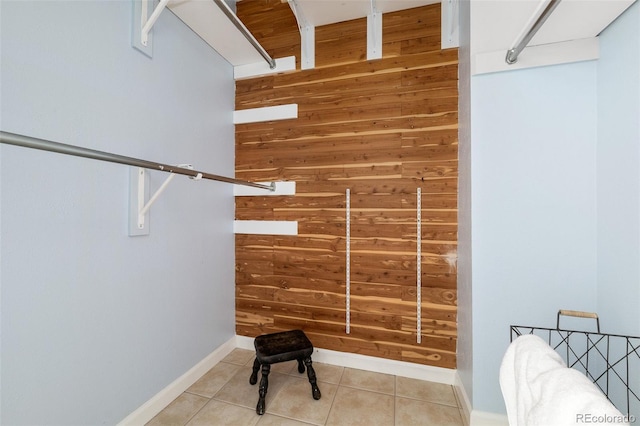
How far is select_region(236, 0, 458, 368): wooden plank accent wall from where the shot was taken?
164 cm

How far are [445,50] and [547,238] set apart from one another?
1.26 m

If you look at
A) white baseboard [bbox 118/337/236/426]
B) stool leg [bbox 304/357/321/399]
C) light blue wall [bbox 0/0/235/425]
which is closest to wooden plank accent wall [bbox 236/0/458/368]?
white baseboard [bbox 118/337/236/426]

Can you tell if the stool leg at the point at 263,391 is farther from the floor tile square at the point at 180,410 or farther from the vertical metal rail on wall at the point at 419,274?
the vertical metal rail on wall at the point at 419,274

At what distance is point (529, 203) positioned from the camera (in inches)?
47.8

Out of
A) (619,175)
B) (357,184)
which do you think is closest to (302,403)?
(357,184)

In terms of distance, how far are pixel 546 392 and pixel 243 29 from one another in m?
2.13

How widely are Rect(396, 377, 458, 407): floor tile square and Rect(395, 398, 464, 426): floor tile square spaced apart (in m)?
0.04

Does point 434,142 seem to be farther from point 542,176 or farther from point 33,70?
point 33,70

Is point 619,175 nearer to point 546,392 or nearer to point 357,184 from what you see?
point 546,392

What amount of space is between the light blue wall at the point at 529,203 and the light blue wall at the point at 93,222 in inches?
65.1

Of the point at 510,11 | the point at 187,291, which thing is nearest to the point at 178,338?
the point at 187,291

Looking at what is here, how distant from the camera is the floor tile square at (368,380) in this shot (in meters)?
1.59

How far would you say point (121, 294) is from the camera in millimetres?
1213

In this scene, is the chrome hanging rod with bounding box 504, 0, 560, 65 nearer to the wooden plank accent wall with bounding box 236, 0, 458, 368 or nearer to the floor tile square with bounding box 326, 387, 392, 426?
the wooden plank accent wall with bounding box 236, 0, 458, 368
